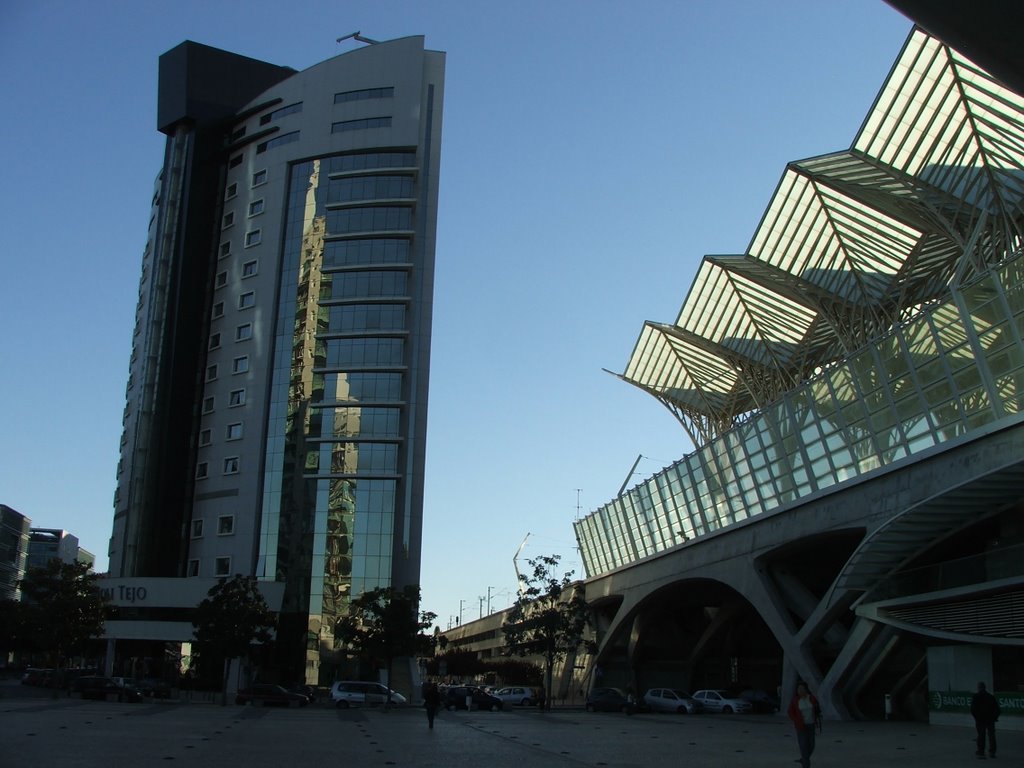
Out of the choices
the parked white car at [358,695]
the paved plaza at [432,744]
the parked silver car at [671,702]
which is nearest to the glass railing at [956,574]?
the paved plaza at [432,744]

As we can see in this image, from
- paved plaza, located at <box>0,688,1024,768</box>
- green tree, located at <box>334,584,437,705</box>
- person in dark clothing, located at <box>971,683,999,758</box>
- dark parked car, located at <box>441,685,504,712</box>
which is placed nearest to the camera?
paved plaza, located at <box>0,688,1024,768</box>

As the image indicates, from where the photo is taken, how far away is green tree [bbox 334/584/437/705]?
62.9 meters

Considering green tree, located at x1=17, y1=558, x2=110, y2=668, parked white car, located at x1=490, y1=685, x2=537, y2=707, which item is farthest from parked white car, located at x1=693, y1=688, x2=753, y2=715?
green tree, located at x1=17, y1=558, x2=110, y2=668

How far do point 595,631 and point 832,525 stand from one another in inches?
1781

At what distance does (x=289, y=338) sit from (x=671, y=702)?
136 ft

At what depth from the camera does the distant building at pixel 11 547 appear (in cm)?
14600

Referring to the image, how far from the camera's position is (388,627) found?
6275 centimetres

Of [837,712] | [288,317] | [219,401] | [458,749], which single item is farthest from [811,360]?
[458,749]

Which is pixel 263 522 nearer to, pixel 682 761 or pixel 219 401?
pixel 219 401

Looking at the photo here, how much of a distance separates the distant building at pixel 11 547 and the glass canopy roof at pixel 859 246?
10491cm

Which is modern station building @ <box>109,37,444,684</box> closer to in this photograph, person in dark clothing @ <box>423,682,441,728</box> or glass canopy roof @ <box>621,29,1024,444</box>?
glass canopy roof @ <box>621,29,1024,444</box>

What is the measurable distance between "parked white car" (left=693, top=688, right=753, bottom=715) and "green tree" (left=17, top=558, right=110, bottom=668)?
3608 centimetres

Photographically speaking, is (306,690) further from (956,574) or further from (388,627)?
(956,574)

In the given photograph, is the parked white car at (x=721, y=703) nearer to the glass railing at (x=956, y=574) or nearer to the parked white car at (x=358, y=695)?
the glass railing at (x=956, y=574)
